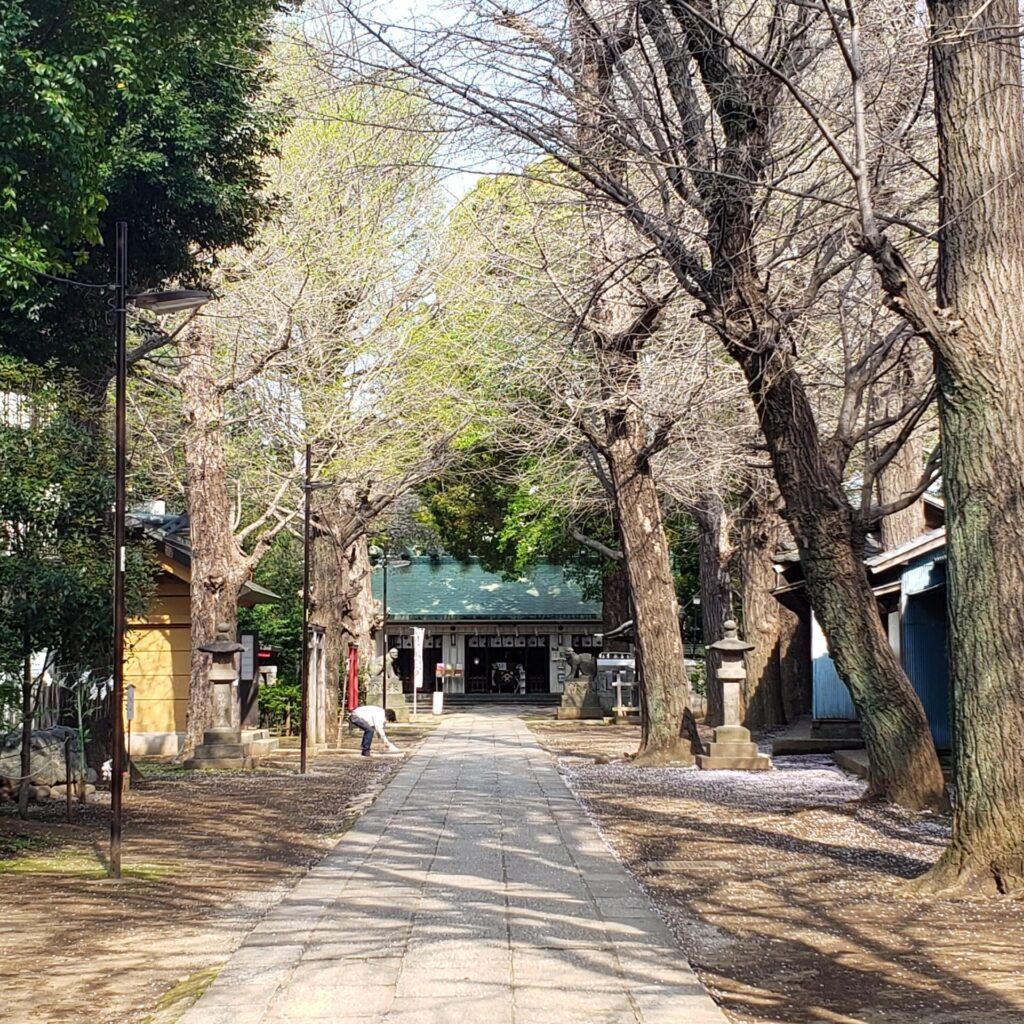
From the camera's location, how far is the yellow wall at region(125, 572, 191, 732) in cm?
2845

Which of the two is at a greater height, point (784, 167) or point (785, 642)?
point (784, 167)

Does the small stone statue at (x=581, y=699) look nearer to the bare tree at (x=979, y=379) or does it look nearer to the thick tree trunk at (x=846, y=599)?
the thick tree trunk at (x=846, y=599)

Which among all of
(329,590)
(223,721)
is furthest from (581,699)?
(223,721)

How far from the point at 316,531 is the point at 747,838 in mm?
16594

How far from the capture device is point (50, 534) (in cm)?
1335

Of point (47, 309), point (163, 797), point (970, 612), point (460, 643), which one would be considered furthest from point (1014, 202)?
point (460, 643)

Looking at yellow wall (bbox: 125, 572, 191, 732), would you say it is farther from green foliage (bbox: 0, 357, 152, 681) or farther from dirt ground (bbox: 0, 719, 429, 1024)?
green foliage (bbox: 0, 357, 152, 681)

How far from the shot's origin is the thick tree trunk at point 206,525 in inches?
856

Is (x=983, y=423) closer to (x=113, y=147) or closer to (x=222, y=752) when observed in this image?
(x=113, y=147)

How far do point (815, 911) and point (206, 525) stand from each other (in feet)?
49.8

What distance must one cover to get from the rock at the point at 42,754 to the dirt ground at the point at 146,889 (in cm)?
42

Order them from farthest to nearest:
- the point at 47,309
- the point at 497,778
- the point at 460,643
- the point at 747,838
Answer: the point at 460,643 → the point at 497,778 → the point at 47,309 → the point at 747,838

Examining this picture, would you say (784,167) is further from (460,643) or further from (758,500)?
(460,643)

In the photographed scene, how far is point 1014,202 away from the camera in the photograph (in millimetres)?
9531
